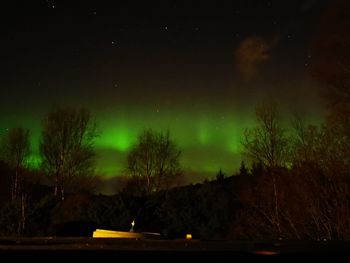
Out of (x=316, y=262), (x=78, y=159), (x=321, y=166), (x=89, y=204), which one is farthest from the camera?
(x=78, y=159)

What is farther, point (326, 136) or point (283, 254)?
point (326, 136)

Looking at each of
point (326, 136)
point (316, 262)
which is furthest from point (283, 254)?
point (326, 136)

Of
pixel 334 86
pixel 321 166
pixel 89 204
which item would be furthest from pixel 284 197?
pixel 89 204

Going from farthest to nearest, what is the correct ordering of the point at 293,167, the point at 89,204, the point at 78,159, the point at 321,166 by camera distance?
1. the point at 78,159
2. the point at 89,204
3. the point at 293,167
4. the point at 321,166

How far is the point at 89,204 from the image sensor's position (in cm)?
2700

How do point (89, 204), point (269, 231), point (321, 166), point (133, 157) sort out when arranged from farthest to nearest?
point (133, 157) < point (89, 204) < point (269, 231) < point (321, 166)

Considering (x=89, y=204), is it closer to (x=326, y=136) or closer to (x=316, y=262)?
(x=326, y=136)

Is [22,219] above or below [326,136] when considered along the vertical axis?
below

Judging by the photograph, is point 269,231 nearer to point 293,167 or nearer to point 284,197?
point 284,197

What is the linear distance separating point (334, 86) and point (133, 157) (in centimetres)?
2346

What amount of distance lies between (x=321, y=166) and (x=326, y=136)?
1.24m

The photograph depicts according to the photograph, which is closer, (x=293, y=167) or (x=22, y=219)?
(x=293, y=167)

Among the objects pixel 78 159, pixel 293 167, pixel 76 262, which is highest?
pixel 78 159

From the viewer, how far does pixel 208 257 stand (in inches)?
253
